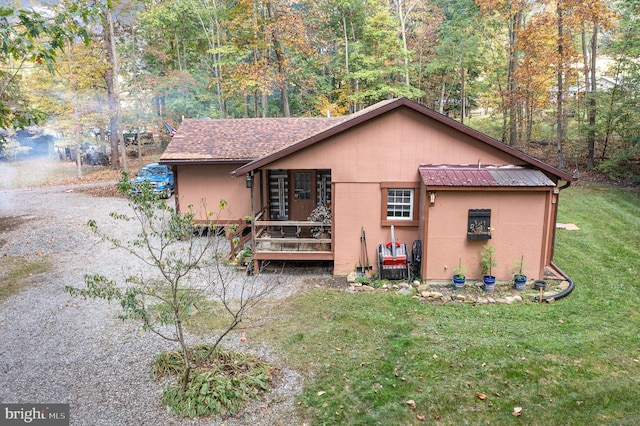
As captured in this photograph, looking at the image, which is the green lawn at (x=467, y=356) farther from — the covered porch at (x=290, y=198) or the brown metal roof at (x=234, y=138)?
the brown metal roof at (x=234, y=138)

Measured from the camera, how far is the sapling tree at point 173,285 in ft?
18.5

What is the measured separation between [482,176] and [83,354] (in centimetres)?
885

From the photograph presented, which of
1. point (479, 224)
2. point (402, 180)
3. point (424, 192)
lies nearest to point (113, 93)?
point (402, 180)

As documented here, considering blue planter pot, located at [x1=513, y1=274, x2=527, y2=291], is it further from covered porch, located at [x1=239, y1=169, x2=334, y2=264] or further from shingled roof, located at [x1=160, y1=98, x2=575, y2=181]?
shingled roof, located at [x1=160, y1=98, x2=575, y2=181]

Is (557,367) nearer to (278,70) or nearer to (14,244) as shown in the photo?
(14,244)

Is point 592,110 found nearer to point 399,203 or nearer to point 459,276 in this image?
point 399,203

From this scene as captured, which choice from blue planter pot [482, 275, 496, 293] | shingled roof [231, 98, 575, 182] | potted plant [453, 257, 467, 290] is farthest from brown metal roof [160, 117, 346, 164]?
blue planter pot [482, 275, 496, 293]

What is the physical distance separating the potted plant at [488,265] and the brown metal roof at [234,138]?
650cm

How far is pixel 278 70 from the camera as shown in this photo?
22547 mm

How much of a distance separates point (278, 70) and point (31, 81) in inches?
540

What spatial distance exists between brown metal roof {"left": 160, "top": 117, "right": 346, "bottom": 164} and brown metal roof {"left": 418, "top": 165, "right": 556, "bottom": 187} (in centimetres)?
487

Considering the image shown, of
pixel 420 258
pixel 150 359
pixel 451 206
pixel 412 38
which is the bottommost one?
pixel 150 359

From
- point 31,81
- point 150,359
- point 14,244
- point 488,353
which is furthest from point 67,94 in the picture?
point 488,353

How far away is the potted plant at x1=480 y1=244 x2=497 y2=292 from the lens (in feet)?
31.6
